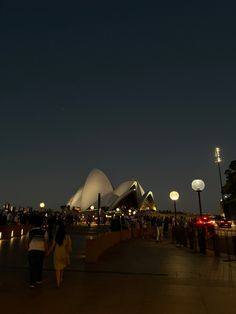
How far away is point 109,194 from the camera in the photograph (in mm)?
85438

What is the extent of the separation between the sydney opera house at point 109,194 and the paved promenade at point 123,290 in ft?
232

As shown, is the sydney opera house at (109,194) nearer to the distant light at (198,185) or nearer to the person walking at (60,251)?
the distant light at (198,185)

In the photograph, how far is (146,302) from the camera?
21.0 ft

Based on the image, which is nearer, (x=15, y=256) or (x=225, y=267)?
(x=225, y=267)

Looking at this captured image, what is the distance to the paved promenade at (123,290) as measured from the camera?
5977mm

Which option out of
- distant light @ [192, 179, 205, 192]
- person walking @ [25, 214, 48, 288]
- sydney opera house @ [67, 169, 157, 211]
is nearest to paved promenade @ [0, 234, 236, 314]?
person walking @ [25, 214, 48, 288]

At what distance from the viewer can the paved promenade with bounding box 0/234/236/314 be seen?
5977 millimetres

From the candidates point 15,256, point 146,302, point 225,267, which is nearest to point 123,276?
point 146,302

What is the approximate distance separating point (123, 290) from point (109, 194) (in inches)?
3080

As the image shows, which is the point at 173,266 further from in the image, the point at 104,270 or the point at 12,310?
the point at 12,310

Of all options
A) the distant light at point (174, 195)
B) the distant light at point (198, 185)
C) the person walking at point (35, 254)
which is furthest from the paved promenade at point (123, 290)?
the distant light at point (174, 195)

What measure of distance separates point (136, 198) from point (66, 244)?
250 feet

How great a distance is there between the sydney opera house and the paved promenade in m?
70.7

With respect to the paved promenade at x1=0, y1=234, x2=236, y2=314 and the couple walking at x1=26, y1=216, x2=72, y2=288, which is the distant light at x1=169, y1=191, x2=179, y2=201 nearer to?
the paved promenade at x1=0, y1=234, x2=236, y2=314
